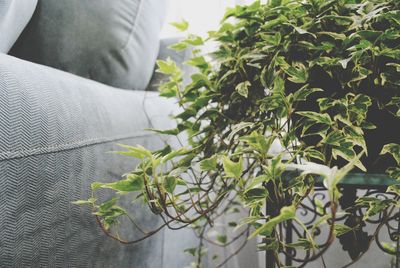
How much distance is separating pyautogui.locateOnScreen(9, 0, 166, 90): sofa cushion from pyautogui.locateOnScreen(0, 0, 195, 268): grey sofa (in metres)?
0.16

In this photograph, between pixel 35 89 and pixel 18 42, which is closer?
pixel 35 89

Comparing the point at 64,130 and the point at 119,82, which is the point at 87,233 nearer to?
the point at 64,130

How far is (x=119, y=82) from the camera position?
0.78 m

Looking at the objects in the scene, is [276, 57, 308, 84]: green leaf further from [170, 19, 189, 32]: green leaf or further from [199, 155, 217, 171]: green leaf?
[170, 19, 189, 32]: green leaf

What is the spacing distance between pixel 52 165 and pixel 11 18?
0.33 meters

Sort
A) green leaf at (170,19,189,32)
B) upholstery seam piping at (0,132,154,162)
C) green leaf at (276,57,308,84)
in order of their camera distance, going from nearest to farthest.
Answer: upholstery seam piping at (0,132,154,162) < green leaf at (276,57,308,84) < green leaf at (170,19,189,32)

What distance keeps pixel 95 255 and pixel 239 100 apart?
0.34 meters

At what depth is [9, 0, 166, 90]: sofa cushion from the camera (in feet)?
2.34

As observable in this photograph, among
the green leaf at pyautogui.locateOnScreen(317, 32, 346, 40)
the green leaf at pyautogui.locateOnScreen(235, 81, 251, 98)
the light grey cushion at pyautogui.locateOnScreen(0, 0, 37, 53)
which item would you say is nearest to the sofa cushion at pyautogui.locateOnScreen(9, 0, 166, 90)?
the light grey cushion at pyautogui.locateOnScreen(0, 0, 37, 53)

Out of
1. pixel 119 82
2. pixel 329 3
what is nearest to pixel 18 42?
pixel 119 82

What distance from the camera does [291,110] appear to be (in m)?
0.42

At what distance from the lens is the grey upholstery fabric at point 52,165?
1.04 feet

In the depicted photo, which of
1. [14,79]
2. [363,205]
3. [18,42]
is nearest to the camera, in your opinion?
[14,79]

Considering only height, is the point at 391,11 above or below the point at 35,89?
above
